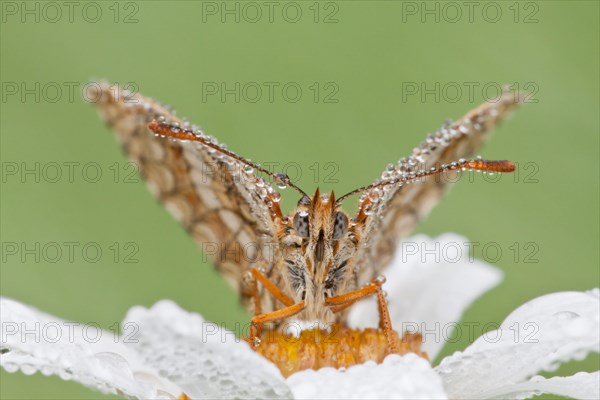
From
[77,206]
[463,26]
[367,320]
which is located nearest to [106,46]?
[77,206]

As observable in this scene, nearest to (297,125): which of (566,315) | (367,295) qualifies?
(367,295)

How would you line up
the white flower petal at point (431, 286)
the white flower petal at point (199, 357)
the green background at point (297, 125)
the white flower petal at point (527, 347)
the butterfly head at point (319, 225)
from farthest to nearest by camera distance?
1. the green background at point (297, 125)
2. the white flower petal at point (431, 286)
3. the butterfly head at point (319, 225)
4. the white flower petal at point (527, 347)
5. the white flower petal at point (199, 357)

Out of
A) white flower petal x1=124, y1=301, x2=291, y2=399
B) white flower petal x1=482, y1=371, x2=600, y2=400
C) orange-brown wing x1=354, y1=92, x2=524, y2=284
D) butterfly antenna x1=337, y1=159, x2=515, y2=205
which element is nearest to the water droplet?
white flower petal x1=482, y1=371, x2=600, y2=400

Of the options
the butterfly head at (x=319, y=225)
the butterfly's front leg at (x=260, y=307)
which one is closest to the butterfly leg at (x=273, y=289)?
the butterfly's front leg at (x=260, y=307)

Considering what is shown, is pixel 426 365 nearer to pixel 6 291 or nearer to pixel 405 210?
pixel 405 210

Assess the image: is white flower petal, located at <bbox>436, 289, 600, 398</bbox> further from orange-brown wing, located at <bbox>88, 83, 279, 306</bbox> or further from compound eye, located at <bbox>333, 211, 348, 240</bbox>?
orange-brown wing, located at <bbox>88, 83, 279, 306</bbox>

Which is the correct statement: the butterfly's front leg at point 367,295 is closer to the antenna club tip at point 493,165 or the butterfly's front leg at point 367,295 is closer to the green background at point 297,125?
the antenna club tip at point 493,165
